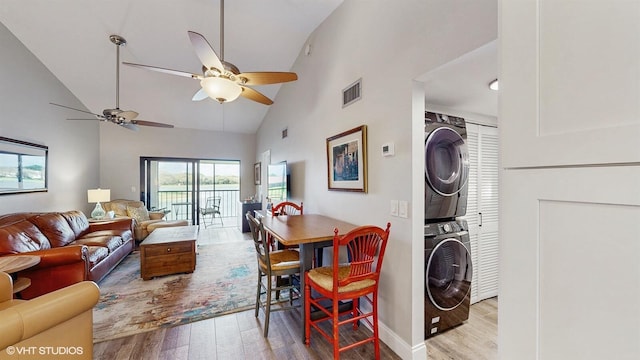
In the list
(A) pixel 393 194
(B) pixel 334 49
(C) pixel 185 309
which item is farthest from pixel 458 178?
(C) pixel 185 309

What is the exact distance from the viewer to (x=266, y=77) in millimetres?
2273

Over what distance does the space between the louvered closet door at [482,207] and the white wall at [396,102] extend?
99 centimetres

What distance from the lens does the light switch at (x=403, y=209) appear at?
1.83m

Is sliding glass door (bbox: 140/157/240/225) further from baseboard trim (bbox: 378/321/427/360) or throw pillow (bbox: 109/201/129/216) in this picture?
baseboard trim (bbox: 378/321/427/360)

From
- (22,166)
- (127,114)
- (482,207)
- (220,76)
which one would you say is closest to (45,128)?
(22,166)

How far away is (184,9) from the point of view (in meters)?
2.98

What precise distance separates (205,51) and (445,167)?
2.12m

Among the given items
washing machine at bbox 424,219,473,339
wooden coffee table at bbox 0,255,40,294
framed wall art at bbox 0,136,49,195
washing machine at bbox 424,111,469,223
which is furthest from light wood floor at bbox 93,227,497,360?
framed wall art at bbox 0,136,49,195

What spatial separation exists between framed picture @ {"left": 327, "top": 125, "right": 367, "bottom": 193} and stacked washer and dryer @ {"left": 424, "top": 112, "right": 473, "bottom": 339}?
0.56 metres

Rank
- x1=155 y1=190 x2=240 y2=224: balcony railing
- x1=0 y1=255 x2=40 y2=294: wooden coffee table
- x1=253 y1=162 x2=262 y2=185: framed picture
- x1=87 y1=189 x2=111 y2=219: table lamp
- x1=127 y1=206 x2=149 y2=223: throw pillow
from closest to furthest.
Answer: x1=0 y1=255 x2=40 y2=294: wooden coffee table
x1=87 y1=189 x2=111 y2=219: table lamp
x1=127 y1=206 x2=149 y2=223: throw pillow
x1=155 y1=190 x2=240 y2=224: balcony railing
x1=253 y1=162 x2=262 y2=185: framed picture

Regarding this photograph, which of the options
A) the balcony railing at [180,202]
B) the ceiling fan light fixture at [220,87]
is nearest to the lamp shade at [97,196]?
the balcony railing at [180,202]

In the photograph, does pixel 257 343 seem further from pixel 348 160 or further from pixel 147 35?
pixel 147 35

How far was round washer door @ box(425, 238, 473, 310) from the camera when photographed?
197 cm

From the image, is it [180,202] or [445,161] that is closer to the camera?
[445,161]
